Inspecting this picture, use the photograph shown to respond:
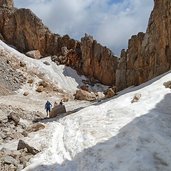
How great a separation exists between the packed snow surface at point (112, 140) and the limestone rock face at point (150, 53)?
15.7 m

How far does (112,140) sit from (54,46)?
59484 millimetres

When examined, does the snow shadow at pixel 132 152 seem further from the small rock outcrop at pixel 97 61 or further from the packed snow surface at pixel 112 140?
the small rock outcrop at pixel 97 61

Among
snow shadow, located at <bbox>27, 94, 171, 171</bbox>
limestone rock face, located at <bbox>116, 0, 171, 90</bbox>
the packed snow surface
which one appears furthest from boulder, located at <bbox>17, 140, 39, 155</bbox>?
limestone rock face, located at <bbox>116, 0, 171, 90</bbox>

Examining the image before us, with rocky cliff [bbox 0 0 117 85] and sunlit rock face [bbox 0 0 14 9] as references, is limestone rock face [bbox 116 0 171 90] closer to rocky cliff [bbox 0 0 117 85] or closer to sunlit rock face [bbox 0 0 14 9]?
rocky cliff [bbox 0 0 117 85]

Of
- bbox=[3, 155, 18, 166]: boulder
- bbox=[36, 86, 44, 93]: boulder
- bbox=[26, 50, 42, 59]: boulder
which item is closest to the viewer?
bbox=[3, 155, 18, 166]: boulder

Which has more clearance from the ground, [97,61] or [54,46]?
[54,46]

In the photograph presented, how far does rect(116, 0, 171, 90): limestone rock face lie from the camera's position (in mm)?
44781

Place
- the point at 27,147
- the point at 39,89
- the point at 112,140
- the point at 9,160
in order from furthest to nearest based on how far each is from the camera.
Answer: the point at 39,89 < the point at 27,147 < the point at 112,140 < the point at 9,160

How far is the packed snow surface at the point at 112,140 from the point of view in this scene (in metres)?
18.9

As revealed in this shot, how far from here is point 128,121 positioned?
968 inches

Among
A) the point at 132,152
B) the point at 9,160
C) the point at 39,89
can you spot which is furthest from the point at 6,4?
the point at 132,152

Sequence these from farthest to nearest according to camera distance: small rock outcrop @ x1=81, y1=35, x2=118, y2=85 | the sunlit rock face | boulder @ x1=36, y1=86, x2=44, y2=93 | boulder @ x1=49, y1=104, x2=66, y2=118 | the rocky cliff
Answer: the sunlit rock face < the rocky cliff < small rock outcrop @ x1=81, y1=35, x2=118, y2=85 < boulder @ x1=36, y1=86, x2=44, y2=93 < boulder @ x1=49, y1=104, x2=66, y2=118

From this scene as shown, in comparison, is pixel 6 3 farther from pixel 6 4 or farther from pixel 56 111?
pixel 56 111

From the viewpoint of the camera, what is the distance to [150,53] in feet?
159
